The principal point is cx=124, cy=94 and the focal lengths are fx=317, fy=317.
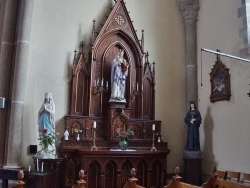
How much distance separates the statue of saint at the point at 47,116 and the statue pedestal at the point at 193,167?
3916 millimetres

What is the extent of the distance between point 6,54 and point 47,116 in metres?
1.95

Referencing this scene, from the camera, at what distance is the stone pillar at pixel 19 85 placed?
24.7 ft

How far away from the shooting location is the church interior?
7.79 m

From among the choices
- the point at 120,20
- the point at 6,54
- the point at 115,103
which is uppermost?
the point at 120,20

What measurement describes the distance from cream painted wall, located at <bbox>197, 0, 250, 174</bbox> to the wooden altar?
4.70 ft

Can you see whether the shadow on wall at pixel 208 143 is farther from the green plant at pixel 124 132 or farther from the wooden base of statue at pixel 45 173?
the wooden base of statue at pixel 45 173

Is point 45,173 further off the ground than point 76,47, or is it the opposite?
point 76,47

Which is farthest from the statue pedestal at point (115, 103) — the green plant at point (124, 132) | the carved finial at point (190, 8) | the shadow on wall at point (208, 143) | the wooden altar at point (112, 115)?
the carved finial at point (190, 8)

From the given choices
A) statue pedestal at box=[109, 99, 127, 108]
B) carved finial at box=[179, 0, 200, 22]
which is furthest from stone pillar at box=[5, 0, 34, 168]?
carved finial at box=[179, 0, 200, 22]

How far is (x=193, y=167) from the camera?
897 cm

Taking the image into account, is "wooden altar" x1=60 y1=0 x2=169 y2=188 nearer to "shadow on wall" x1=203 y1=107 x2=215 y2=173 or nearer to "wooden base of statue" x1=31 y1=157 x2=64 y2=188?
"wooden base of statue" x1=31 y1=157 x2=64 y2=188

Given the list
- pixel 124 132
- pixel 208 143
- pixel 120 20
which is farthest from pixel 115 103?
pixel 208 143

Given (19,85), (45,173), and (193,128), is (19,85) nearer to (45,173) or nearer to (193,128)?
(45,173)

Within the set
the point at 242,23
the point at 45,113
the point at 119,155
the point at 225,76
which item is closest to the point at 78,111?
the point at 45,113
